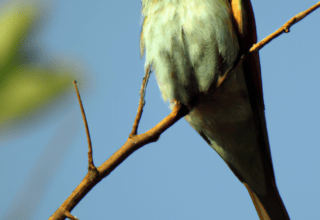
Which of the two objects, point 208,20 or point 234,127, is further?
point 234,127

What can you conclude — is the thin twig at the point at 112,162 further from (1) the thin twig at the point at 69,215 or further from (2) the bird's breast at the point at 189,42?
(2) the bird's breast at the point at 189,42

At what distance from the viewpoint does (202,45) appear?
3.23 metres

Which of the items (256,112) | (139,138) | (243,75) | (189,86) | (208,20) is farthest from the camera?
(256,112)

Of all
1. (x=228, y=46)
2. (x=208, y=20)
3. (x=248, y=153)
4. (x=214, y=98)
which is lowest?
(x=248, y=153)

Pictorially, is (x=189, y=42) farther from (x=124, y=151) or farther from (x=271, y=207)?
(x=271, y=207)

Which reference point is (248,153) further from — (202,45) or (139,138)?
(139,138)

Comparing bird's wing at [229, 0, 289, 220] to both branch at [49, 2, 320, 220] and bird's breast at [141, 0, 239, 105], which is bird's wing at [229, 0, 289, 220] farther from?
branch at [49, 2, 320, 220]

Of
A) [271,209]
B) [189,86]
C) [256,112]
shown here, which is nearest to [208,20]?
[189,86]

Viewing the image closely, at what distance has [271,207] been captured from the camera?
3947 mm

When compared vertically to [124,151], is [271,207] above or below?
below

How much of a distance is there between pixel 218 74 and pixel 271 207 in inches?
65.7

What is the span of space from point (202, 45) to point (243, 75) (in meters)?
0.66

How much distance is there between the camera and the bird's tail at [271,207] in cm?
388

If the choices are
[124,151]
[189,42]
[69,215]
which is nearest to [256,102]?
[189,42]
